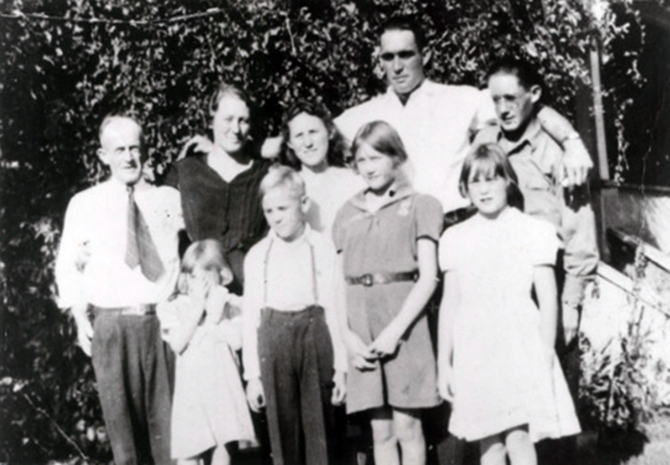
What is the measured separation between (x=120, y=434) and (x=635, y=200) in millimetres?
3230

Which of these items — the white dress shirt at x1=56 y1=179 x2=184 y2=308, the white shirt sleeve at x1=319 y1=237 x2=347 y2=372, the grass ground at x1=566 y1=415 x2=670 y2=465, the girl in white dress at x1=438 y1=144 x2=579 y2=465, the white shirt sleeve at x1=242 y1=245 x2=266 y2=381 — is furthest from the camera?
the grass ground at x1=566 y1=415 x2=670 y2=465

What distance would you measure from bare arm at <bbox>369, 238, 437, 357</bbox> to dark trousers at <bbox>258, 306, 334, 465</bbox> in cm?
21

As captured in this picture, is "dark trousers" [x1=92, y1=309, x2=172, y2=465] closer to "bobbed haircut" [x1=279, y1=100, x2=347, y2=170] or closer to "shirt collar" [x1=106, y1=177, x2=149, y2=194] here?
"shirt collar" [x1=106, y1=177, x2=149, y2=194]

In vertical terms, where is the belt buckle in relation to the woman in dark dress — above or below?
below

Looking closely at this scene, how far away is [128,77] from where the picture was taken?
12.6 feet

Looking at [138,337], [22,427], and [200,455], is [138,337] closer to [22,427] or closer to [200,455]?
[200,455]

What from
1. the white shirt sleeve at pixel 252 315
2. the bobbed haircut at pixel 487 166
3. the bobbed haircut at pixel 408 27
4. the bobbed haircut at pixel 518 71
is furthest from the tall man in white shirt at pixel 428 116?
the white shirt sleeve at pixel 252 315

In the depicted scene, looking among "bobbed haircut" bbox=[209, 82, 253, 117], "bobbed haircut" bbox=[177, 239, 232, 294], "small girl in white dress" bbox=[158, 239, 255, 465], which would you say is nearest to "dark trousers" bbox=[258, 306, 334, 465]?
"small girl in white dress" bbox=[158, 239, 255, 465]

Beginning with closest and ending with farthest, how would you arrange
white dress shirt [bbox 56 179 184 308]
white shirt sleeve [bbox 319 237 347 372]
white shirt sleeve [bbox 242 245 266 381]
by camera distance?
1. white shirt sleeve [bbox 319 237 347 372]
2. white shirt sleeve [bbox 242 245 266 381]
3. white dress shirt [bbox 56 179 184 308]

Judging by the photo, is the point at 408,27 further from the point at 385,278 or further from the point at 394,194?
the point at 385,278

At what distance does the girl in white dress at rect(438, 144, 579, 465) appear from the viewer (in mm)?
2967

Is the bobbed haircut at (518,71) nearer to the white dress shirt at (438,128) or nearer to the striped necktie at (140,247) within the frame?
the white dress shirt at (438,128)

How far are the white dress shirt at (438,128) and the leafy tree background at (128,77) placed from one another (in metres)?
0.54

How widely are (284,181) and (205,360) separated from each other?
69 cm
